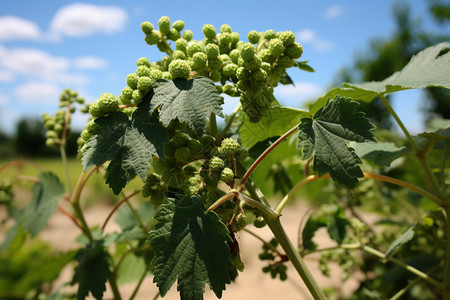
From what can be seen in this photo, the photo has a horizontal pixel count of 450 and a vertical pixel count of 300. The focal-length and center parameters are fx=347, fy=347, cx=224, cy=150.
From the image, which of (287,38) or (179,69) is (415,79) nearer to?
(287,38)

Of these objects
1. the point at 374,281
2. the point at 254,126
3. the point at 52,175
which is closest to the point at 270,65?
the point at 254,126

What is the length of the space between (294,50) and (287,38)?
0.03 m

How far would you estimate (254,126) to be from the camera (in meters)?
0.98

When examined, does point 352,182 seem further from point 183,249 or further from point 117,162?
point 117,162

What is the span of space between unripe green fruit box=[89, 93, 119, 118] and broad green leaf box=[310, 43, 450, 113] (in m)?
0.50

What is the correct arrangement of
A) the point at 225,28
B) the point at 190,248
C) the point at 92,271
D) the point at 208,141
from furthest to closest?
the point at 92,271 → the point at 225,28 → the point at 208,141 → the point at 190,248

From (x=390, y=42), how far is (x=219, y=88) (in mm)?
23571

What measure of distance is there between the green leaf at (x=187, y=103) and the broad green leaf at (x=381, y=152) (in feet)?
1.94

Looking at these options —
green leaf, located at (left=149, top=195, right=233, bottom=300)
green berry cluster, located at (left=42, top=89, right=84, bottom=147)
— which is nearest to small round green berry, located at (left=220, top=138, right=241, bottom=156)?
green leaf, located at (left=149, top=195, right=233, bottom=300)

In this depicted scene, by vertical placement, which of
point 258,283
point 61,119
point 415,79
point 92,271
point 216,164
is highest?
point 415,79

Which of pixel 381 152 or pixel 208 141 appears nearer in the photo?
pixel 208 141

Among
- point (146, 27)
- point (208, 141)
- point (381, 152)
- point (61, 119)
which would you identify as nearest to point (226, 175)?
point (208, 141)

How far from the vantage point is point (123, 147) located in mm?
691

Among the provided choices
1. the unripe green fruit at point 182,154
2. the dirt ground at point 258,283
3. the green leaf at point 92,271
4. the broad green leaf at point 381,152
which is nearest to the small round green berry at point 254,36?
the unripe green fruit at point 182,154
